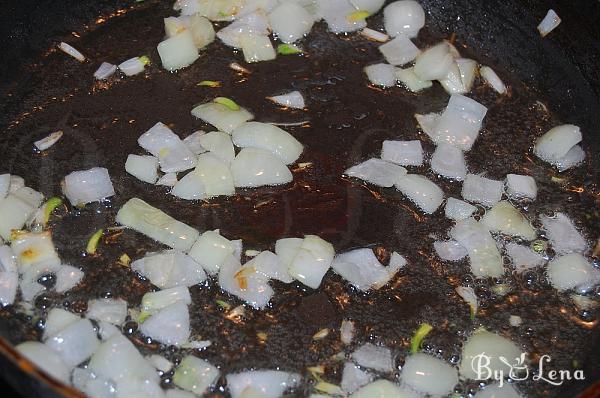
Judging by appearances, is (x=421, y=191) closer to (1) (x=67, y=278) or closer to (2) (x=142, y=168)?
(2) (x=142, y=168)

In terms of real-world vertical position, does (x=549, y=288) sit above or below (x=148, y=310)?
above

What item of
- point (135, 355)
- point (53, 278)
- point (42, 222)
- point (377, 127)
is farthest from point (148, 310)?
point (377, 127)

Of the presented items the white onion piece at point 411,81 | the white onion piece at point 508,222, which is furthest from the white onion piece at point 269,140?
the white onion piece at point 508,222

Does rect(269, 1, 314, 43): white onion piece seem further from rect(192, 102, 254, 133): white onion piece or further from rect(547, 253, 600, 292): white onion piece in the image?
rect(547, 253, 600, 292): white onion piece

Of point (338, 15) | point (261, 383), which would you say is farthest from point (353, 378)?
point (338, 15)

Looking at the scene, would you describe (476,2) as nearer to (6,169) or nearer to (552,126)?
(552,126)

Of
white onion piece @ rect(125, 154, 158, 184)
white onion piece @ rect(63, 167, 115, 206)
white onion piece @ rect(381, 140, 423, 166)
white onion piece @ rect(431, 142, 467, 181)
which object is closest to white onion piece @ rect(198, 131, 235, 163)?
white onion piece @ rect(125, 154, 158, 184)
